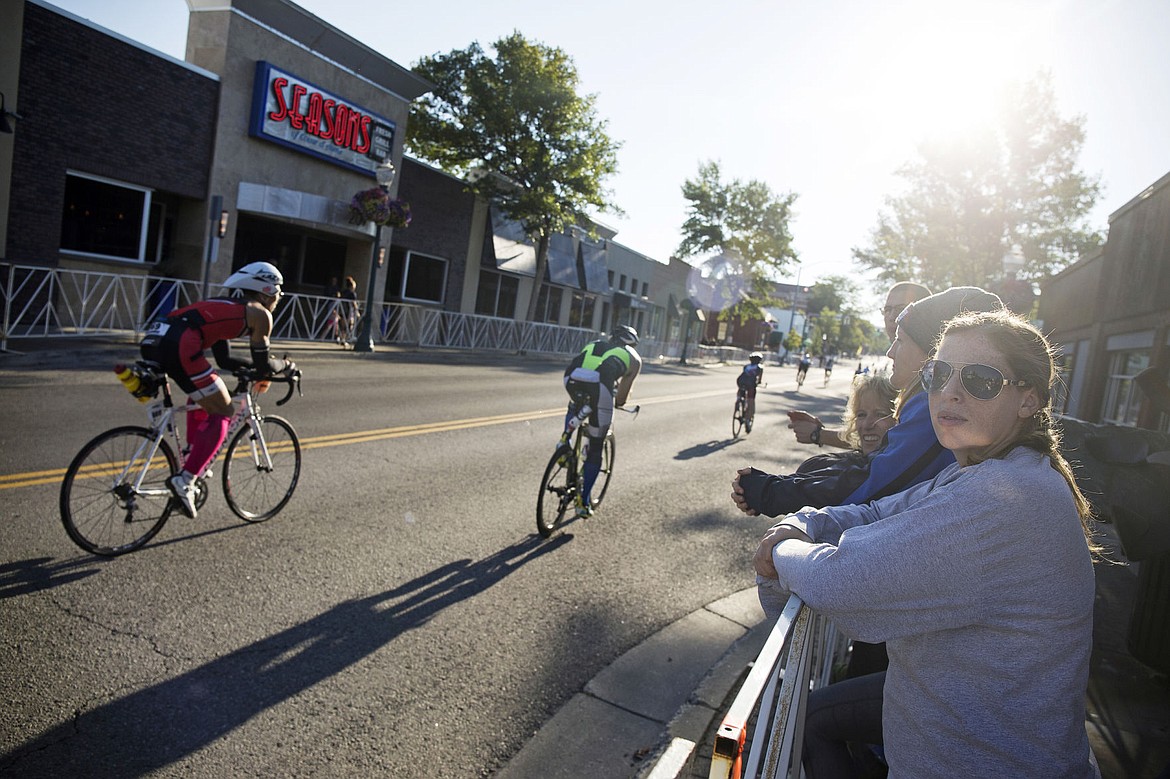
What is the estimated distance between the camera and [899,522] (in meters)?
1.59

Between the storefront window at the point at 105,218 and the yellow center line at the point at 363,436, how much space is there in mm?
10835

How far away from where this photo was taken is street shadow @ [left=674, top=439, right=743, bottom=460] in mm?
10914

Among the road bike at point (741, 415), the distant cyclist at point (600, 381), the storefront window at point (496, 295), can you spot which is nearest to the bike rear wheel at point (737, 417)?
the road bike at point (741, 415)

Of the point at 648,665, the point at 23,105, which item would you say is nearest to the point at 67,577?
the point at 648,665

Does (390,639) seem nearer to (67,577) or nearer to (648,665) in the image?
(648,665)

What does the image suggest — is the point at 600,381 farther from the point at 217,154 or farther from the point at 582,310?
the point at 582,310

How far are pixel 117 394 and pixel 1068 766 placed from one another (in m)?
10.3

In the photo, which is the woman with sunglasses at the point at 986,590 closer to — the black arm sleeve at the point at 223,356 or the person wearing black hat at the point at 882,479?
the person wearing black hat at the point at 882,479

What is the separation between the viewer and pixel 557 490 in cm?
635

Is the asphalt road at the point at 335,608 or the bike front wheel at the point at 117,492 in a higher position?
the bike front wheel at the point at 117,492

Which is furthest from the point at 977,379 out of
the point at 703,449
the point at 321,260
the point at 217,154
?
the point at 321,260

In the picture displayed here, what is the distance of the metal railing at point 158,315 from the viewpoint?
1386 centimetres

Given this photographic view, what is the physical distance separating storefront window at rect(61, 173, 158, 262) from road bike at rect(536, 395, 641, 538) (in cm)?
1443

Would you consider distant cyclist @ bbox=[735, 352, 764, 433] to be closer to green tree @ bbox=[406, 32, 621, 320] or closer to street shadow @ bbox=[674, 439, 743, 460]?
street shadow @ bbox=[674, 439, 743, 460]
